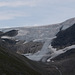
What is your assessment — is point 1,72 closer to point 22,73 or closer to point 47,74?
point 22,73

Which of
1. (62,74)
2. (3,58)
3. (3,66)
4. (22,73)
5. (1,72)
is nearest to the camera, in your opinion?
(1,72)

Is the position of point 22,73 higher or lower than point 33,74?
higher

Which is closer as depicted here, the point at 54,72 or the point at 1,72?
the point at 1,72

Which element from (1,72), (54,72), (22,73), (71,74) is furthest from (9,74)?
(71,74)

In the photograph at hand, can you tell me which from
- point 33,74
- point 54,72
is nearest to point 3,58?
point 33,74

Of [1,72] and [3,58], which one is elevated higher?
[1,72]

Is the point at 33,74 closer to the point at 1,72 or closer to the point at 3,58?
the point at 3,58

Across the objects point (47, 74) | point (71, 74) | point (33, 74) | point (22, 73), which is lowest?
point (71, 74)

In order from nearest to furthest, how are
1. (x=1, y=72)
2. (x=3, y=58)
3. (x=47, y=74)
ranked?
(x=1, y=72) → (x=3, y=58) → (x=47, y=74)

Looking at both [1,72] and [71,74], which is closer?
[1,72]
